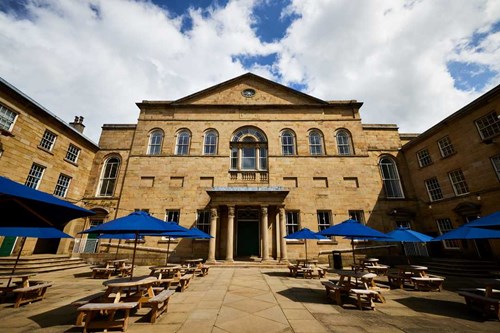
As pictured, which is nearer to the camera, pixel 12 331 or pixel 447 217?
pixel 12 331

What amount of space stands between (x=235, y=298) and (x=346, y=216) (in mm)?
11889

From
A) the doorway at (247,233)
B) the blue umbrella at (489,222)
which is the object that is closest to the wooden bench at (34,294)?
the doorway at (247,233)

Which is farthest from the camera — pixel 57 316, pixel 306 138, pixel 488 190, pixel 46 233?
pixel 306 138

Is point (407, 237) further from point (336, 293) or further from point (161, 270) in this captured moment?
point (161, 270)

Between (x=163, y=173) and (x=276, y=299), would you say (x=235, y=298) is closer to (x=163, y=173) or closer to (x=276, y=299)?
(x=276, y=299)

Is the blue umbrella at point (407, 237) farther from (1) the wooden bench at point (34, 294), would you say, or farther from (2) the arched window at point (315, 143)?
(1) the wooden bench at point (34, 294)

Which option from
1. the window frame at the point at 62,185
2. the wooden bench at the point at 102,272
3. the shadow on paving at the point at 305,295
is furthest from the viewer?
the window frame at the point at 62,185

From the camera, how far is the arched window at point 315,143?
58.5 feet

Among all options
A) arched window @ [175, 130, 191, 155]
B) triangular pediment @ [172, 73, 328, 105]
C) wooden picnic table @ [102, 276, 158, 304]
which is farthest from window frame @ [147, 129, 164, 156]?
wooden picnic table @ [102, 276, 158, 304]

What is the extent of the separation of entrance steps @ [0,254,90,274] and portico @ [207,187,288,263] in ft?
28.1

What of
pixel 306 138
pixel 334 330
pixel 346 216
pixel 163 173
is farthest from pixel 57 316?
pixel 306 138

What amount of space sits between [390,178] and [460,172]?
4.26 meters

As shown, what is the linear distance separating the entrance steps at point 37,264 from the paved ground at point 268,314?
542 centimetres

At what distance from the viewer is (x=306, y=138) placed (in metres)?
18.0
